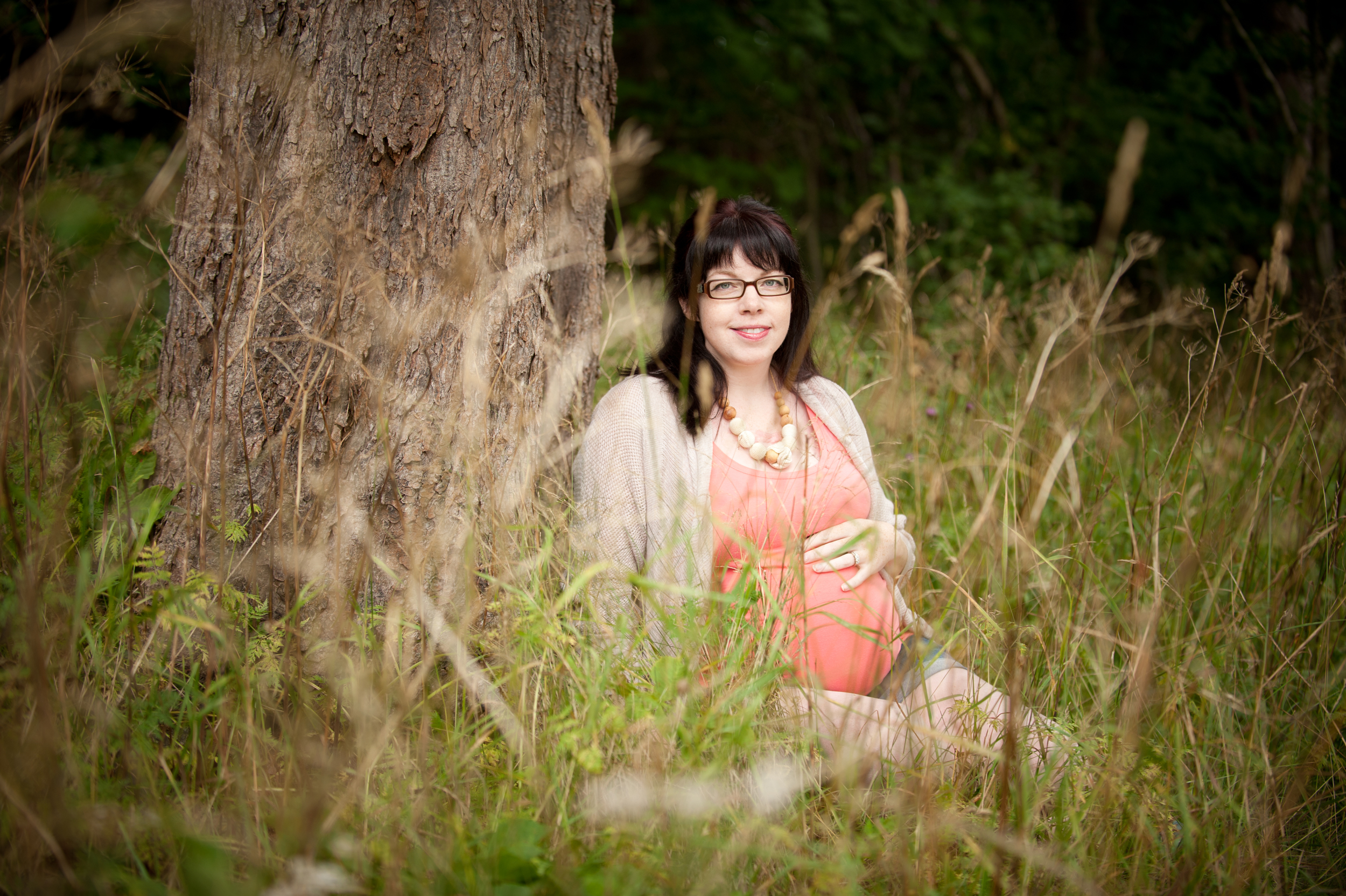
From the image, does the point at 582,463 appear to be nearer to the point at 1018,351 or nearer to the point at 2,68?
the point at 1018,351

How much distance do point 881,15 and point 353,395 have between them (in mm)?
6137

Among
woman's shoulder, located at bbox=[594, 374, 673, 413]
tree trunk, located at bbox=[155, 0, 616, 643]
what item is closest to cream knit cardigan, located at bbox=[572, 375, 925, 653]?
woman's shoulder, located at bbox=[594, 374, 673, 413]

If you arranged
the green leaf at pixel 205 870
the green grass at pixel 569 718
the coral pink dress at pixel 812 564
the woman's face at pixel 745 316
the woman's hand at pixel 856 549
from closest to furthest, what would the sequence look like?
the green leaf at pixel 205 870
the green grass at pixel 569 718
the coral pink dress at pixel 812 564
the woman's hand at pixel 856 549
the woman's face at pixel 745 316

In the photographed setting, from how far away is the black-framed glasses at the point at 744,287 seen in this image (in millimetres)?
1993

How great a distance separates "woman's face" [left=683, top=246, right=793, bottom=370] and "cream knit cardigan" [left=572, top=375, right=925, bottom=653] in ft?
0.67

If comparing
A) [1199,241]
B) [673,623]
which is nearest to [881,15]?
[1199,241]

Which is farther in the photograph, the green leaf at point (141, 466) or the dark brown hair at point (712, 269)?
the dark brown hair at point (712, 269)

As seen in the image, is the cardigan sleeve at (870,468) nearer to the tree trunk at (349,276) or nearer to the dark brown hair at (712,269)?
the dark brown hair at (712,269)

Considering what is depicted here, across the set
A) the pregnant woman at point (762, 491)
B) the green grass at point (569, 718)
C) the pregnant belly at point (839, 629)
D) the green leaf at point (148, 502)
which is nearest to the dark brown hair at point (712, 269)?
the pregnant woman at point (762, 491)

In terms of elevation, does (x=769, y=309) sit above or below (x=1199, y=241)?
below

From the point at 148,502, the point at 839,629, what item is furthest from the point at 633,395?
the point at 148,502

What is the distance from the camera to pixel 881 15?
6.23 metres

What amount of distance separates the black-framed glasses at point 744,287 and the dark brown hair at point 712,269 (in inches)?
1.0

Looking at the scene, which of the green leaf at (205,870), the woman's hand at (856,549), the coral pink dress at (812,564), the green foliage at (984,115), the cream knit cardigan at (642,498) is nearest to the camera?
the green leaf at (205,870)
